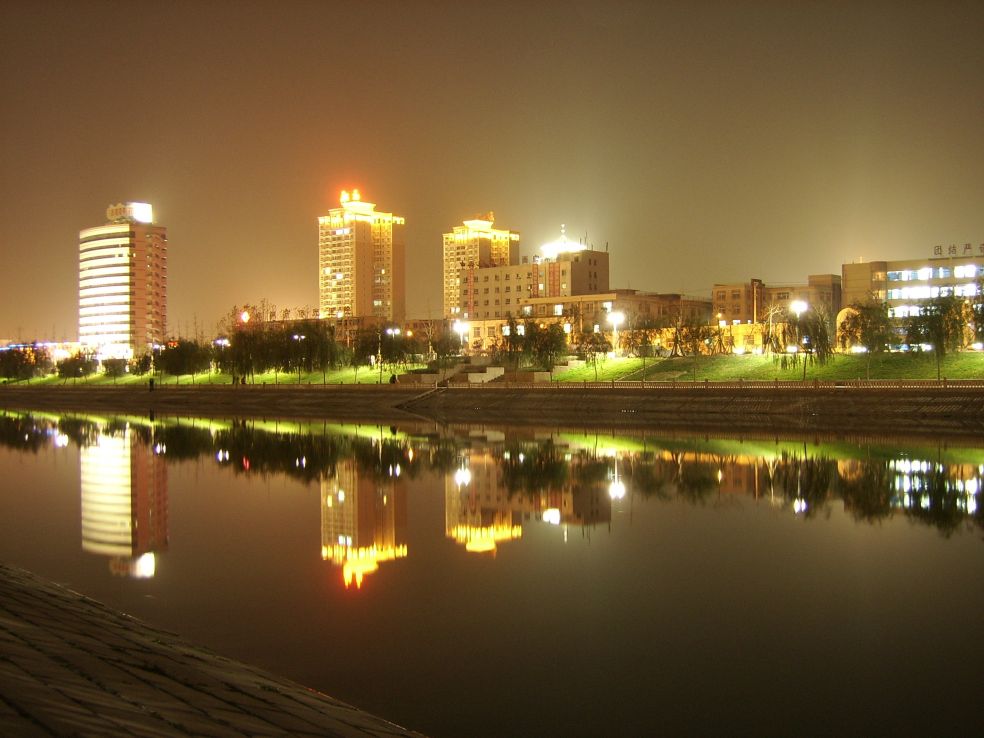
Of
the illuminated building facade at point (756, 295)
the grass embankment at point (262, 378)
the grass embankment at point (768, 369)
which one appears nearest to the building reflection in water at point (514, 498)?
the grass embankment at point (768, 369)

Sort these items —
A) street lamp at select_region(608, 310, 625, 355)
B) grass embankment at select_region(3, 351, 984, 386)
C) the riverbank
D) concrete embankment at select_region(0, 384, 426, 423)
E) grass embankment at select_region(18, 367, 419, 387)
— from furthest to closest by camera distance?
street lamp at select_region(608, 310, 625, 355) → grass embankment at select_region(18, 367, 419, 387) → concrete embankment at select_region(0, 384, 426, 423) → grass embankment at select_region(3, 351, 984, 386) → the riverbank

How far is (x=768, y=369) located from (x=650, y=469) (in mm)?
33664

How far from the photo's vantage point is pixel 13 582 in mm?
10789

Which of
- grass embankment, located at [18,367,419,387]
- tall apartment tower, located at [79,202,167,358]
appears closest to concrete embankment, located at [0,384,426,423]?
grass embankment, located at [18,367,419,387]

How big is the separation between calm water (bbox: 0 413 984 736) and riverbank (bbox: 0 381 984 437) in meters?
12.9

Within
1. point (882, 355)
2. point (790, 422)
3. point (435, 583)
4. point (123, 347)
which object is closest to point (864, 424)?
point (790, 422)

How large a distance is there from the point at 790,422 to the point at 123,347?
144992 millimetres

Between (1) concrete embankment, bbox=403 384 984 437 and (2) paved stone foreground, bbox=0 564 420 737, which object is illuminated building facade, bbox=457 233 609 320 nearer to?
(1) concrete embankment, bbox=403 384 984 437

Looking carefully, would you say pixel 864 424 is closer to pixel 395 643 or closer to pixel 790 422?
pixel 790 422

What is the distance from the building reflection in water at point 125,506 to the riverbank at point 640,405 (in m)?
20.3

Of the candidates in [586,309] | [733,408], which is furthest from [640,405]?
[586,309]

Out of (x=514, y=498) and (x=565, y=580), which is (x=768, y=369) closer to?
(x=514, y=498)

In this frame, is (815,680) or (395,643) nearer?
(815,680)

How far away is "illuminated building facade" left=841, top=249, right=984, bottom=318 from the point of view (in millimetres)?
87062
